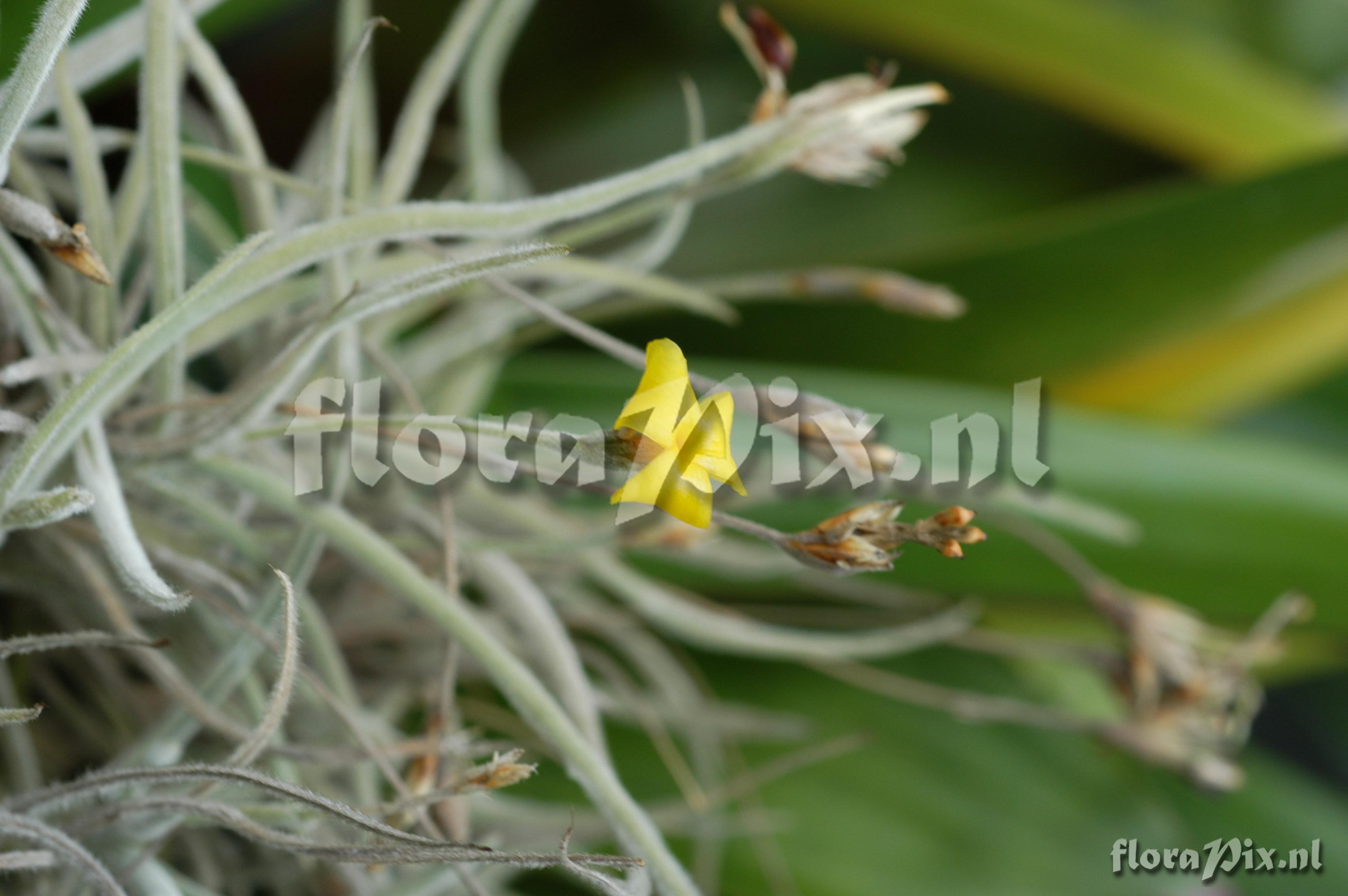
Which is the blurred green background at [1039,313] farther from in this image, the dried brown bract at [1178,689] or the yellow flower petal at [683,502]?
the yellow flower petal at [683,502]

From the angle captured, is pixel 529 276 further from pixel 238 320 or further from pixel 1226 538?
pixel 1226 538

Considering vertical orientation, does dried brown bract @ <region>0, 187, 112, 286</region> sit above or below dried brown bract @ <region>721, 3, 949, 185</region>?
below

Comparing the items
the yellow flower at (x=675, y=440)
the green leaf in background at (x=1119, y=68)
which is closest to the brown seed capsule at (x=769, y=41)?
the yellow flower at (x=675, y=440)

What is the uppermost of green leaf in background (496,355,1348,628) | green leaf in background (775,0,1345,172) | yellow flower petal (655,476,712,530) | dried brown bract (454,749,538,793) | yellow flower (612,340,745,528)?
green leaf in background (775,0,1345,172)

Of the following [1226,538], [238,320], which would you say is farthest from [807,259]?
[238,320]

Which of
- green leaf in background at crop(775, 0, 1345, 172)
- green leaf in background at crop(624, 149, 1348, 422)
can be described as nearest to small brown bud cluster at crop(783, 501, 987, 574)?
green leaf in background at crop(624, 149, 1348, 422)

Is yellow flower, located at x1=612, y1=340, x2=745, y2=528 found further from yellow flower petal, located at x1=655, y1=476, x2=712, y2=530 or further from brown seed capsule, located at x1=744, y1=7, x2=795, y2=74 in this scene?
brown seed capsule, located at x1=744, y1=7, x2=795, y2=74

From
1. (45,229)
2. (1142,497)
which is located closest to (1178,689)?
(1142,497)
